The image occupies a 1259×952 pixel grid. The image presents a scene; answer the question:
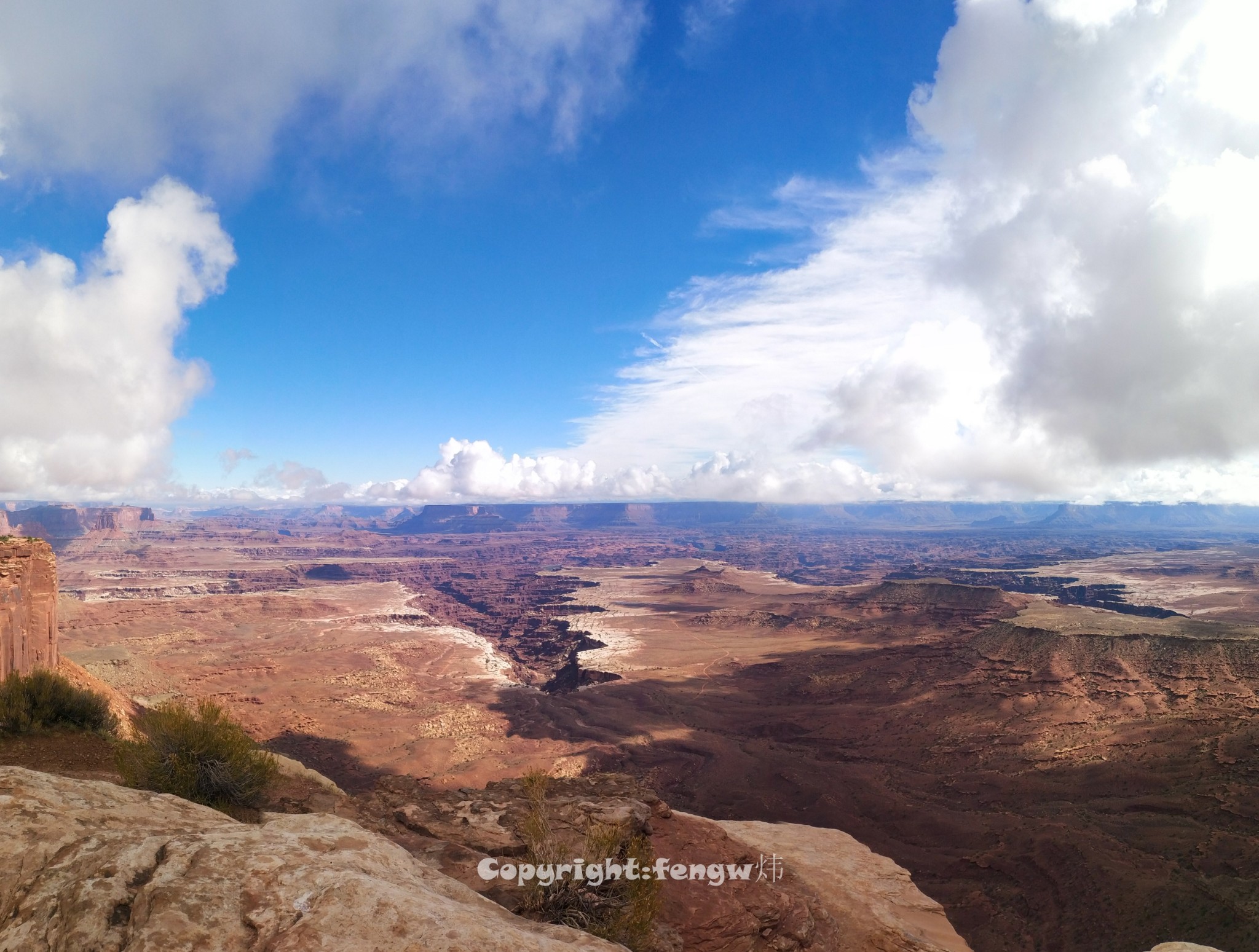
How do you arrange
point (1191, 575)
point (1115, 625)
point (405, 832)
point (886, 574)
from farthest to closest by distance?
1. point (886, 574)
2. point (1191, 575)
3. point (1115, 625)
4. point (405, 832)

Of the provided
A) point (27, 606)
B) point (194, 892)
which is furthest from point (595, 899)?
point (27, 606)

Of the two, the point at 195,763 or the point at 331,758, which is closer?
the point at 195,763

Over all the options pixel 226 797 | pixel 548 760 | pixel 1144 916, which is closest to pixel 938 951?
pixel 1144 916

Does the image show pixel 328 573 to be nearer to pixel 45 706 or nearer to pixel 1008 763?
pixel 1008 763

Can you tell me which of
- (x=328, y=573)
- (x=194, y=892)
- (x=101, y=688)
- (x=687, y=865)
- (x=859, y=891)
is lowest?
(x=328, y=573)

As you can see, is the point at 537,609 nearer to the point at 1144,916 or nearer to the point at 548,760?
the point at 548,760

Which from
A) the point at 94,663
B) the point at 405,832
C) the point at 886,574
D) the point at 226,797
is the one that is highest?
the point at 226,797

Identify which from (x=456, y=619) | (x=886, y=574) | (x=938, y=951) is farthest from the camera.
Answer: (x=886, y=574)
